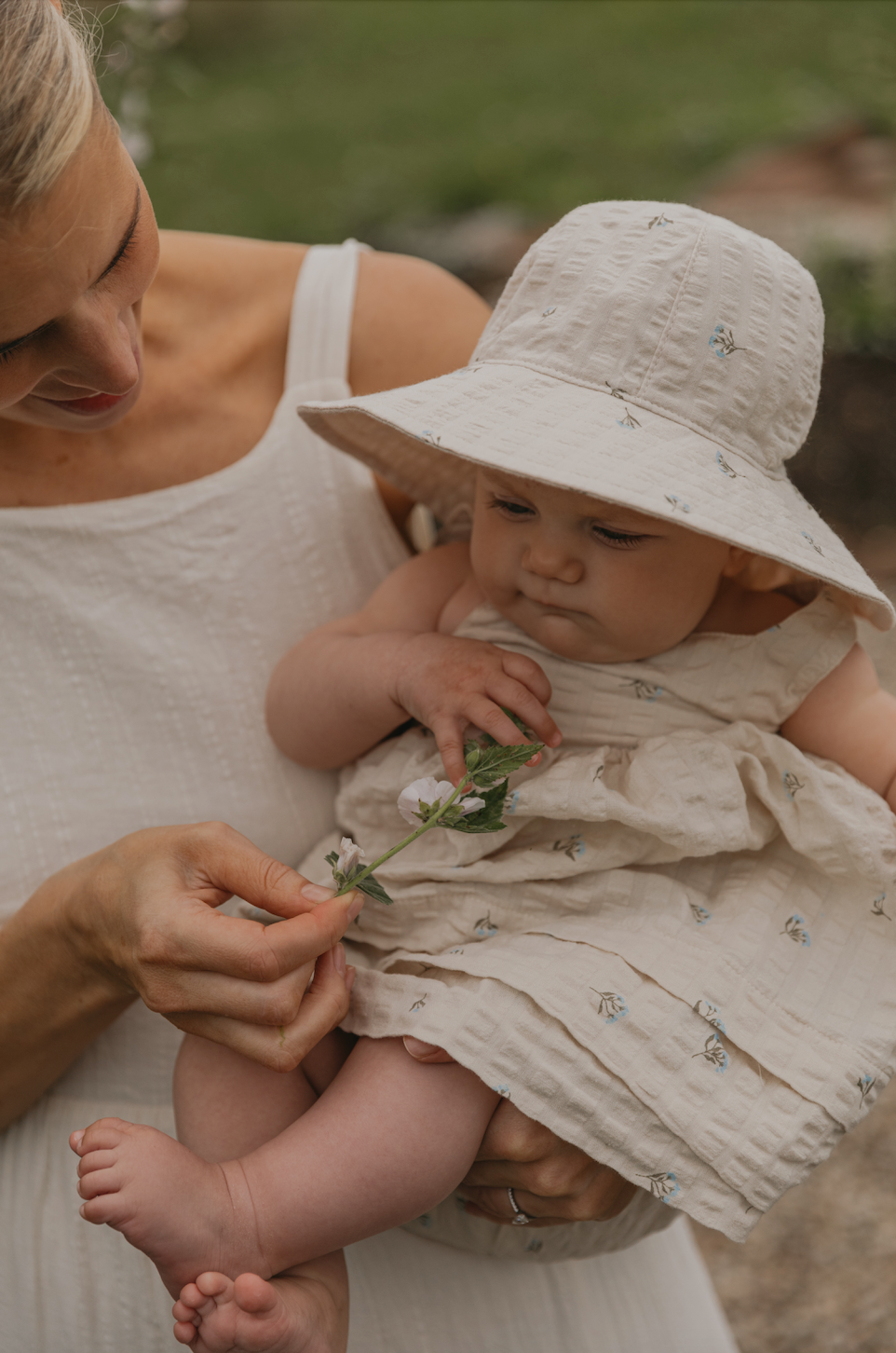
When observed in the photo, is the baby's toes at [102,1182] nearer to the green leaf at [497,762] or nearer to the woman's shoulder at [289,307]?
the green leaf at [497,762]

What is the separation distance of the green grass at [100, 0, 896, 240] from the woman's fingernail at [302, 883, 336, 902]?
632cm

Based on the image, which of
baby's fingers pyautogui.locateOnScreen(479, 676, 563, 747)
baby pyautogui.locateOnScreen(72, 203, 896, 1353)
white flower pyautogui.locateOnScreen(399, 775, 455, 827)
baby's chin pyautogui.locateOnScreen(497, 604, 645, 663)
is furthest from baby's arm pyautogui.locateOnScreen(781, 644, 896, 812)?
white flower pyautogui.locateOnScreen(399, 775, 455, 827)

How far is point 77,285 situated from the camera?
1.25 meters

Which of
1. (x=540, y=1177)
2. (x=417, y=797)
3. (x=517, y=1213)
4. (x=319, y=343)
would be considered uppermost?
(x=319, y=343)

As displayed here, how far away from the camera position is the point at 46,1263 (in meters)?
Answer: 1.48

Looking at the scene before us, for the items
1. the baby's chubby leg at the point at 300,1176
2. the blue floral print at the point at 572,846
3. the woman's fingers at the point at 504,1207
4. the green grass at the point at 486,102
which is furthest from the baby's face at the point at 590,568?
the green grass at the point at 486,102

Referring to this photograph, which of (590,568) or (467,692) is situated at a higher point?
(590,568)

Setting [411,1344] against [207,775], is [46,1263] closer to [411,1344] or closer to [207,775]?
[411,1344]

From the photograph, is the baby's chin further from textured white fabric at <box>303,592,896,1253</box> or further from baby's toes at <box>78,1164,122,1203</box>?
baby's toes at <box>78,1164,122,1203</box>

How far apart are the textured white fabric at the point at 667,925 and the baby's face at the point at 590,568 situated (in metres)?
0.06

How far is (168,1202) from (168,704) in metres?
0.66

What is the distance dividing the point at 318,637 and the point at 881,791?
0.81 meters

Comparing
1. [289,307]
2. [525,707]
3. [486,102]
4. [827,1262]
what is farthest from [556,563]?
[486,102]

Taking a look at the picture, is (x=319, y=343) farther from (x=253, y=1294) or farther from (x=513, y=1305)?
(x=513, y=1305)
